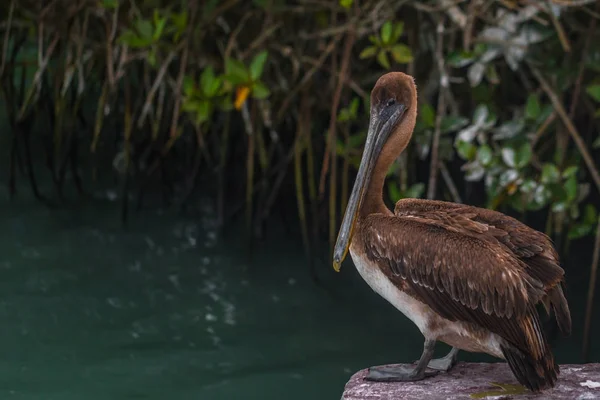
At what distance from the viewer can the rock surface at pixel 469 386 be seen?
391 centimetres

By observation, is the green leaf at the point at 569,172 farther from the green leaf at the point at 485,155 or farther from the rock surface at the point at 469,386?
the rock surface at the point at 469,386

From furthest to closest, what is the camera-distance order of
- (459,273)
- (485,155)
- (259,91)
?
(259,91)
(485,155)
(459,273)

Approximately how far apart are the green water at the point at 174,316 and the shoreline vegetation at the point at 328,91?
0.81 ft

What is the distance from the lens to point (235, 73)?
565 cm

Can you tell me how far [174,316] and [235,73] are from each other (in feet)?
4.81

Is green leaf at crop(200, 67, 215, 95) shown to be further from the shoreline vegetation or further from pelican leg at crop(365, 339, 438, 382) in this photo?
pelican leg at crop(365, 339, 438, 382)

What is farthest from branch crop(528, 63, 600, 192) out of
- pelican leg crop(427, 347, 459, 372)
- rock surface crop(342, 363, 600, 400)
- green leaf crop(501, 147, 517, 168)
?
pelican leg crop(427, 347, 459, 372)

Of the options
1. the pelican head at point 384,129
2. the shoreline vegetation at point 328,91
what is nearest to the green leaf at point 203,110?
the shoreline vegetation at point 328,91

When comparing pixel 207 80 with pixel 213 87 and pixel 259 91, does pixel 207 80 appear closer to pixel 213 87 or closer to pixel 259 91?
pixel 213 87

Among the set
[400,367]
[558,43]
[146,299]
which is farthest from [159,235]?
[400,367]

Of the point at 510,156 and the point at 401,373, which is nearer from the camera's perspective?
the point at 401,373

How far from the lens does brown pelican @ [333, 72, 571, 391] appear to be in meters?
3.77

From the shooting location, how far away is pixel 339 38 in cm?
596

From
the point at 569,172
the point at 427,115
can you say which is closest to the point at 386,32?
the point at 427,115
